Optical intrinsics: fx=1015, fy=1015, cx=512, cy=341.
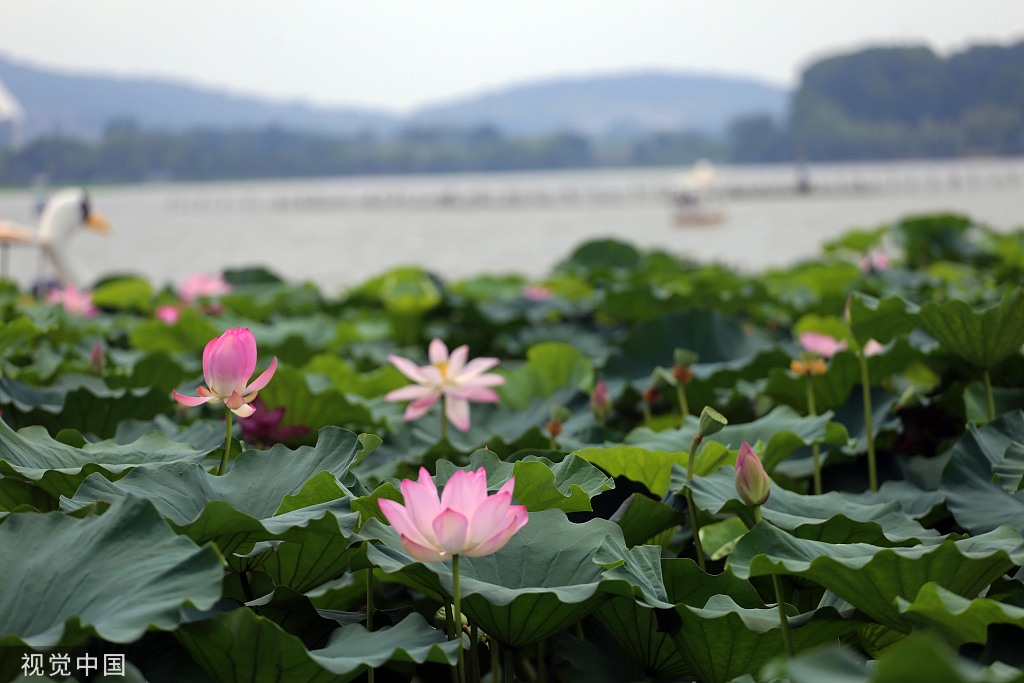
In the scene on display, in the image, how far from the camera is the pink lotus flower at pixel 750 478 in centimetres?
109

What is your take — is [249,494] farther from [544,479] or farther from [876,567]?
[876,567]

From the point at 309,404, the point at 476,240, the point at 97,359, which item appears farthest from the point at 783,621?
the point at 476,240

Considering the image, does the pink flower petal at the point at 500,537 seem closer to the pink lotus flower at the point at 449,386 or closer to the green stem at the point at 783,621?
the green stem at the point at 783,621

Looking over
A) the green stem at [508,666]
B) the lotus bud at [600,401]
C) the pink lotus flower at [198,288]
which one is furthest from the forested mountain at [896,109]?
the green stem at [508,666]

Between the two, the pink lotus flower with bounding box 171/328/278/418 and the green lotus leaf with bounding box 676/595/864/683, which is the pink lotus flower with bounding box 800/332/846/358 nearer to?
the green lotus leaf with bounding box 676/595/864/683

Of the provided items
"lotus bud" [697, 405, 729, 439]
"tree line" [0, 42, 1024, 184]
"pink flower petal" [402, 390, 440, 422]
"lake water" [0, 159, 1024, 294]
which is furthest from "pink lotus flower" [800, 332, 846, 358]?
"tree line" [0, 42, 1024, 184]

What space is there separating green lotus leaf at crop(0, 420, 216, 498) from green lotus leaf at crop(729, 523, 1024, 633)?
2.09 ft

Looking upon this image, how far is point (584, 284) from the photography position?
4320 mm

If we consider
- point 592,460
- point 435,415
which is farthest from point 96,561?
point 435,415

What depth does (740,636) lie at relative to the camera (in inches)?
39.2

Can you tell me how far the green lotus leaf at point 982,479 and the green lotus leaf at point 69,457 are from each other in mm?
989

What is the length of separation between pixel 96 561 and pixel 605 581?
0.46m

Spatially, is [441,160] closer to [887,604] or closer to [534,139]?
[534,139]

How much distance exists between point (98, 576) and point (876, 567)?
0.71m
